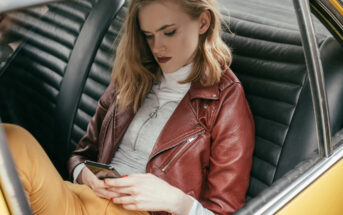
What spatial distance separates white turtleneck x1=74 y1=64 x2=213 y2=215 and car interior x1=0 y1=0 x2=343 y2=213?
0.91 ft

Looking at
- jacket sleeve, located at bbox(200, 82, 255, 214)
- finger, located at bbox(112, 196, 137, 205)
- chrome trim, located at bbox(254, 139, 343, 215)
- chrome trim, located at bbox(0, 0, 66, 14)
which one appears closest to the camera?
chrome trim, located at bbox(0, 0, 66, 14)

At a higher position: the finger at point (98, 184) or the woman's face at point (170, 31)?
the woman's face at point (170, 31)

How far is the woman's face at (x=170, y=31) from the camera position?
49.8 inches

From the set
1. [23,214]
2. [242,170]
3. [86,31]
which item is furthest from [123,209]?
[86,31]

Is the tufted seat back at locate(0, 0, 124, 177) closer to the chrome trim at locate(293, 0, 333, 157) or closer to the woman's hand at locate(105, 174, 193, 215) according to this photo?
the woman's hand at locate(105, 174, 193, 215)

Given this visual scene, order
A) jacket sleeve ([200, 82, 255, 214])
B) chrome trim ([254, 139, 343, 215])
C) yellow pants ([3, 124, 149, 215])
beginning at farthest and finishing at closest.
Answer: jacket sleeve ([200, 82, 255, 214]) < chrome trim ([254, 139, 343, 215]) < yellow pants ([3, 124, 149, 215])

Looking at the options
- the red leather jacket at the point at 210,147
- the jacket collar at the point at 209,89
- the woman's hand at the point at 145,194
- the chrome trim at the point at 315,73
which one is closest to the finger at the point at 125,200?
the woman's hand at the point at 145,194

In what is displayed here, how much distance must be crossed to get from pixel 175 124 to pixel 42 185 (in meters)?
0.57

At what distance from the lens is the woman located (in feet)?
3.63

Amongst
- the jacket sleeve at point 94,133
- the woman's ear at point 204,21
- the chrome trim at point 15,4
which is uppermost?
the chrome trim at point 15,4

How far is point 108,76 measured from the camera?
196 cm

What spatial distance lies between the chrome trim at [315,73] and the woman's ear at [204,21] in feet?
1.24

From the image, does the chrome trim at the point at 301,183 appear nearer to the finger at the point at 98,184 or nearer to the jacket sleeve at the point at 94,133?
the finger at the point at 98,184

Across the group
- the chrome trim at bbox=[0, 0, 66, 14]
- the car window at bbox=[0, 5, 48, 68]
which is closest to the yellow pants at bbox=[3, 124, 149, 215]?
the car window at bbox=[0, 5, 48, 68]
